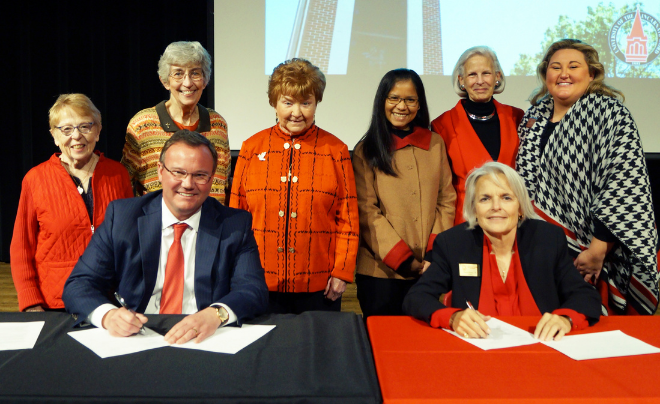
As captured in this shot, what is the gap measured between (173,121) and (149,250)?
89 cm

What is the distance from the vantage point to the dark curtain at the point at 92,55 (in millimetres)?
4949

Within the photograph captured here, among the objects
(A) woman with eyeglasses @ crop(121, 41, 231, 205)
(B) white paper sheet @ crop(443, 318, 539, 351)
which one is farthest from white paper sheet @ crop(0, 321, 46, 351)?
(B) white paper sheet @ crop(443, 318, 539, 351)

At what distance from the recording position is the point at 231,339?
131 cm

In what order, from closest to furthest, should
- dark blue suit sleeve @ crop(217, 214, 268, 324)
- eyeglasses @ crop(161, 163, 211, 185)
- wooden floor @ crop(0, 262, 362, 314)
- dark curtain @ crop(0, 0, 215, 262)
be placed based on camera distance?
dark blue suit sleeve @ crop(217, 214, 268, 324), eyeglasses @ crop(161, 163, 211, 185), wooden floor @ crop(0, 262, 362, 314), dark curtain @ crop(0, 0, 215, 262)

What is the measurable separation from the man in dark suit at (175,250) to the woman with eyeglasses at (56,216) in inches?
15.3

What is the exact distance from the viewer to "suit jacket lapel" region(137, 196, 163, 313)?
1.63 metres

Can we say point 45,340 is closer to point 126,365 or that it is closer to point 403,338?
point 126,365

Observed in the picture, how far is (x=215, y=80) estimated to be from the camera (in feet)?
14.9

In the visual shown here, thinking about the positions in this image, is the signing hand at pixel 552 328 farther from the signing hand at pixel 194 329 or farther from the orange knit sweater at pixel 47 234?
the orange knit sweater at pixel 47 234

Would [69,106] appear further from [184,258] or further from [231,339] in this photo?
[231,339]

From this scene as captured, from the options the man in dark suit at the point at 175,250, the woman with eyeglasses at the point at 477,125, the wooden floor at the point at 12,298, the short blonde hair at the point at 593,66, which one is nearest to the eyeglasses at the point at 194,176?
the man in dark suit at the point at 175,250

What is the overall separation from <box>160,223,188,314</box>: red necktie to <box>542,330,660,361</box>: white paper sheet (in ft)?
3.59

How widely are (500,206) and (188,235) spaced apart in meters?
1.05

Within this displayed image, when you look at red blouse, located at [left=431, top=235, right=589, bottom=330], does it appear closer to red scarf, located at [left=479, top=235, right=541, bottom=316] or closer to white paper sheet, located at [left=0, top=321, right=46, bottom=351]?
red scarf, located at [left=479, top=235, right=541, bottom=316]
